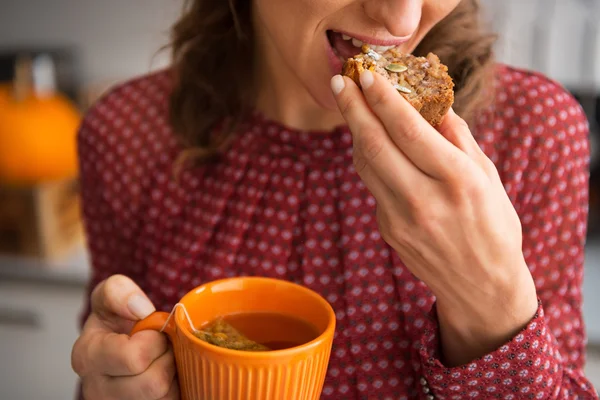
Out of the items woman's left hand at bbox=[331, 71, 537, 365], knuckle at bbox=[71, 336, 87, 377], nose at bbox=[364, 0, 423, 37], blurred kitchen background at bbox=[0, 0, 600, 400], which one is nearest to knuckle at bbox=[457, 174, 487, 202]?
woman's left hand at bbox=[331, 71, 537, 365]

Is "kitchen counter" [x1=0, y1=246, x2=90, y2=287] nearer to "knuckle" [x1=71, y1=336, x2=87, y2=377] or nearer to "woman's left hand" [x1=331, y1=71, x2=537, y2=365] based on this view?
"knuckle" [x1=71, y1=336, x2=87, y2=377]

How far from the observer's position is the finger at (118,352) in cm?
61

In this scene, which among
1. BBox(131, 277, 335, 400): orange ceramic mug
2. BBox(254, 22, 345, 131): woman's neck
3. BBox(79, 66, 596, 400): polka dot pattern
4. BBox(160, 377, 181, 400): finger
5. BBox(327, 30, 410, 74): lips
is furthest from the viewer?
BBox(254, 22, 345, 131): woman's neck

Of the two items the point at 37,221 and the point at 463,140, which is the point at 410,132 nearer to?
the point at 463,140

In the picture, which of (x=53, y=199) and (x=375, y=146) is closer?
(x=375, y=146)

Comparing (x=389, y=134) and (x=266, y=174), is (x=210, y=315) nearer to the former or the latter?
(x=389, y=134)

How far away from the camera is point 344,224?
937 millimetres

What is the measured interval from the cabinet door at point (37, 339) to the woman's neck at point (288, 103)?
3.57ft

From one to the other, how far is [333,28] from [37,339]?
155 cm

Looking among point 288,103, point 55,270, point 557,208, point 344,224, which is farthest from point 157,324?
point 55,270

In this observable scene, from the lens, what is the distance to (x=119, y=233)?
1.10 meters

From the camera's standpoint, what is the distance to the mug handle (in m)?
0.60

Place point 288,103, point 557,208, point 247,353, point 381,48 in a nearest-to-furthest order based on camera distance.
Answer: point 247,353
point 381,48
point 557,208
point 288,103

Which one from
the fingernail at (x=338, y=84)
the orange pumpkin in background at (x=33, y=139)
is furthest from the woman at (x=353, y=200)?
the orange pumpkin in background at (x=33, y=139)
